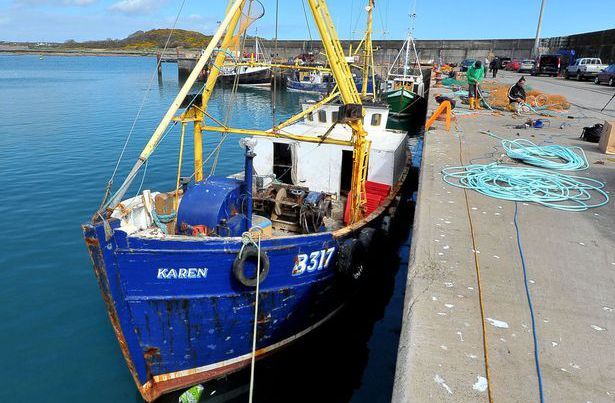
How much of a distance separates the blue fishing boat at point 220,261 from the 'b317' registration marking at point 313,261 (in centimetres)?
2

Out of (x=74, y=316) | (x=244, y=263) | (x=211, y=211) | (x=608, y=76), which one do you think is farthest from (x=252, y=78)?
(x=244, y=263)

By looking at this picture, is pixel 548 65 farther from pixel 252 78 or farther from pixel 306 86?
pixel 252 78

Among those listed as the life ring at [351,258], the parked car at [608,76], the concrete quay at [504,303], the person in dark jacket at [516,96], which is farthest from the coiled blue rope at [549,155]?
the parked car at [608,76]

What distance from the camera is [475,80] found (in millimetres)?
16516

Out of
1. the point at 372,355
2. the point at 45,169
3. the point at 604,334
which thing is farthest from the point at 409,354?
the point at 45,169

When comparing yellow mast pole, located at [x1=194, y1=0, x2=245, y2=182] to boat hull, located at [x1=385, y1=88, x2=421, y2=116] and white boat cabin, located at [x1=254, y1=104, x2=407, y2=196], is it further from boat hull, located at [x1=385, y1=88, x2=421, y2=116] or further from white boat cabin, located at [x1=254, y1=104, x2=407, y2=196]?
boat hull, located at [x1=385, y1=88, x2=421, y2=116]

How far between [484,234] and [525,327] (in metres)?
1.93

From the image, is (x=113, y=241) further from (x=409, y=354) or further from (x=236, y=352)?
(x=409, y=354)

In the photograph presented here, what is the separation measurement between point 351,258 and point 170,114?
3.42m

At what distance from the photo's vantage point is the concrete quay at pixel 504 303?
304cm

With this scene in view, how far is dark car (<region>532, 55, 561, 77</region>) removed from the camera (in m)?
38.9

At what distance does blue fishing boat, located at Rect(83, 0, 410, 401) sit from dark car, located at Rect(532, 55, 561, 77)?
129 ft

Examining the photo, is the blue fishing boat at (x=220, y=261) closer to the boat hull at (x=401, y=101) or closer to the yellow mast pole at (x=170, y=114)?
the yellow mast pole at (x=170, y=114)

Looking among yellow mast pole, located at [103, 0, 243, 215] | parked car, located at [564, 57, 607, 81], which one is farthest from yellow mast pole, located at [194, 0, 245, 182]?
parked car, located at [564, 57, 607, 81]
